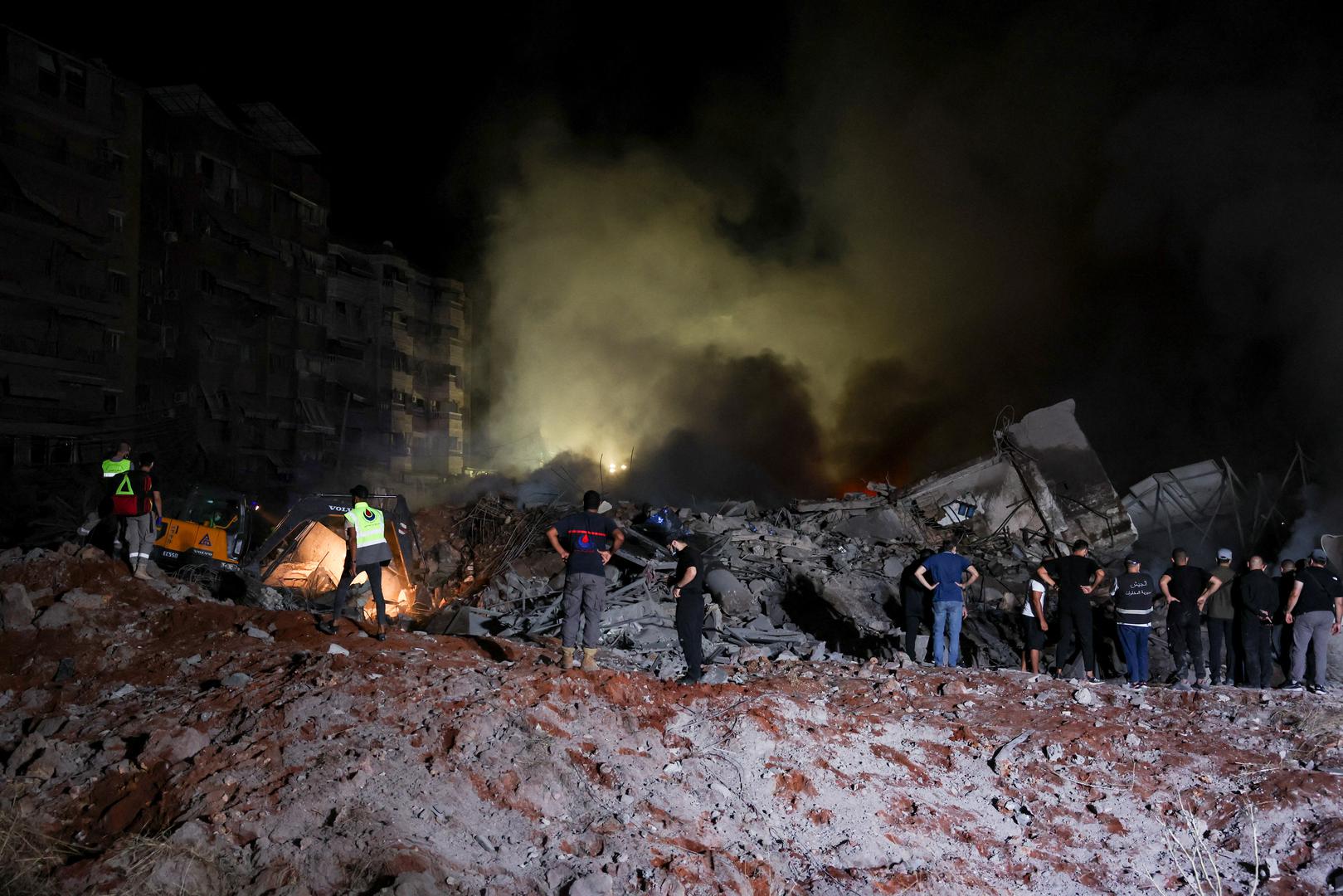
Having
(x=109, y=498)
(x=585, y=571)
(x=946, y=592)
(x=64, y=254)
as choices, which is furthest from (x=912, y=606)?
(x=64, y=254)

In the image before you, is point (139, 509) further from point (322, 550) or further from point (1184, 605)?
point (1184, 605)

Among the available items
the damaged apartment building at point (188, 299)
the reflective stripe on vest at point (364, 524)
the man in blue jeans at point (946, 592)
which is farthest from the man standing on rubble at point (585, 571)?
the damaged apartment building at point (188, 299)

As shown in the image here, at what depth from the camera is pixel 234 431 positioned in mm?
30906

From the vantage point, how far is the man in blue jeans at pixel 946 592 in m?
8.48

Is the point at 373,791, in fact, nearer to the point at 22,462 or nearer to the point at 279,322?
the point at 22,462

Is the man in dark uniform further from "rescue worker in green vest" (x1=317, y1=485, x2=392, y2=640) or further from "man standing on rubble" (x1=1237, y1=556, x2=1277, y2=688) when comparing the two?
"man standing on rubble" (x1=1237, y1=556, x2=1277, y2=688)

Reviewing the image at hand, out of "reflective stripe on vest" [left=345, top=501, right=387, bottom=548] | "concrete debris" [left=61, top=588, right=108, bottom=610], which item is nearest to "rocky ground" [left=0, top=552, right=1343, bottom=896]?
"concrete debris" [left=61, top=588, right=108, bottom=610]

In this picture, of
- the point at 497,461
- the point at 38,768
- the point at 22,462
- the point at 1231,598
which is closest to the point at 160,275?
the point at 22,462

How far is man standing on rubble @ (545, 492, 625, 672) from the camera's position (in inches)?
254

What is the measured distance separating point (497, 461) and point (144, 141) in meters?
18.9

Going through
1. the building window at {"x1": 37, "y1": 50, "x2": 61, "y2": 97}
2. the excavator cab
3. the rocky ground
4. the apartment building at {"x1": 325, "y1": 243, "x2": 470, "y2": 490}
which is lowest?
the rocky ground

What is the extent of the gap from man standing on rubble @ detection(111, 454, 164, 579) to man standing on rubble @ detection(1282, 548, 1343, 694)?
11.4 metres

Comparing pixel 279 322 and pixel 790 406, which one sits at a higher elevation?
pixel 279 322

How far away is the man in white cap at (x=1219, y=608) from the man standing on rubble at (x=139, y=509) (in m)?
11.0
